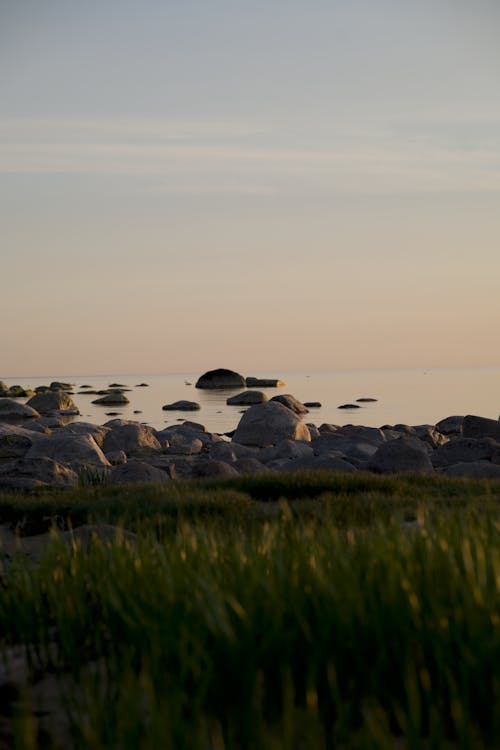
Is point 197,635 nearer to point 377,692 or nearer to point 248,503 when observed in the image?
point 377,692

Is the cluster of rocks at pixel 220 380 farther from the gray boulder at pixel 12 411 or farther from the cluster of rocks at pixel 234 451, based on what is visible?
the cluster of rocks at pixel 234 451

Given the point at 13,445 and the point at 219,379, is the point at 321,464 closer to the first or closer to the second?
the point at 13,445

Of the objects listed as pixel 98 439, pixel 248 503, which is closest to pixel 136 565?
pixel 248 503

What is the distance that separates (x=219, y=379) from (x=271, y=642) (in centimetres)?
8541

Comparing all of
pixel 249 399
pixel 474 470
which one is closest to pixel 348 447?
pixel 474 470

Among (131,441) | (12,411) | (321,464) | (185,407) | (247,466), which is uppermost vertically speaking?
(321,464)

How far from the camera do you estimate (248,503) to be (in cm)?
973

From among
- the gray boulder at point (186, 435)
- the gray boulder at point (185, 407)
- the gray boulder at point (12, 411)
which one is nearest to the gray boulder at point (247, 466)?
the gray boulder at point (186, 435)

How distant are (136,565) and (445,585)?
1694mm

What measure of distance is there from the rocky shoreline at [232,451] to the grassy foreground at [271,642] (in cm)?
853

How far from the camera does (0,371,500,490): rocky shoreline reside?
47.1 feet

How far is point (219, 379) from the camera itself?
291ft

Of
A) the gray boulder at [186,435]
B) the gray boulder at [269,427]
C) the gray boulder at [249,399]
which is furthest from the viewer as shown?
the gray boulder at [249,399]

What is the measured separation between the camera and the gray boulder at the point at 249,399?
5688 centimetres
